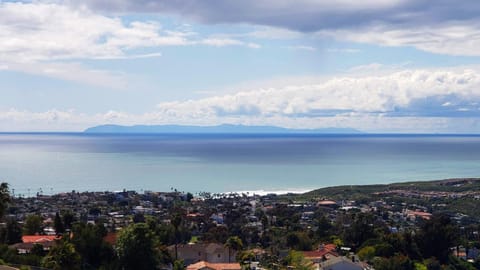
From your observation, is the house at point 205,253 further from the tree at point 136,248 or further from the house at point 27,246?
the tree at point 136,248

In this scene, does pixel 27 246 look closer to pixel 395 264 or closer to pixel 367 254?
pixel 395 264

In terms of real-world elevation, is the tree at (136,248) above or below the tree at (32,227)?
above

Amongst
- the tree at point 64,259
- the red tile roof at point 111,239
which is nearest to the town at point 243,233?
the tree at point 64,259

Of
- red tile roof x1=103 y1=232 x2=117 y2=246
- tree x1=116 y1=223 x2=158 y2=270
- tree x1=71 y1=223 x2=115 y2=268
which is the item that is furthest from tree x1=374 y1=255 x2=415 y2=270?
tree x1=71 y1=223 x2=115 y2=268

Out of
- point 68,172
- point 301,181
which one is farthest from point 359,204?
point 68,172

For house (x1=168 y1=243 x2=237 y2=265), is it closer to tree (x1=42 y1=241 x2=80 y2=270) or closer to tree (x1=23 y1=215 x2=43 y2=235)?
tree (x1=23 y1=215 x2=43 y2=235)

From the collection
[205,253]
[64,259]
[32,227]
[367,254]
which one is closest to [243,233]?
[205,253]
